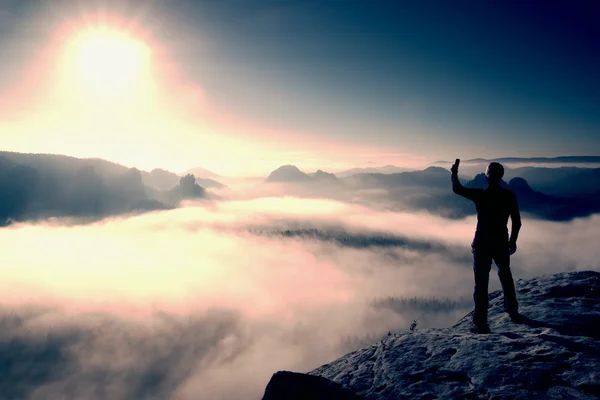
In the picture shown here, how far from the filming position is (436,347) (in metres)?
7.99

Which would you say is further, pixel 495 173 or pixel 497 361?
pixel 495 173

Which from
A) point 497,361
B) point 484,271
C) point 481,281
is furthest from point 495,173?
point 497,361

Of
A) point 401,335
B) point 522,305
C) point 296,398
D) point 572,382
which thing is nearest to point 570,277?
point 522,305

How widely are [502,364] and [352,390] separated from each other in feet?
10.8

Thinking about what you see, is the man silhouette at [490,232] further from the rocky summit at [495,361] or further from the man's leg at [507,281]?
the rocky summit at [495,361]

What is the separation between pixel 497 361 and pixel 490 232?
373 centimetres

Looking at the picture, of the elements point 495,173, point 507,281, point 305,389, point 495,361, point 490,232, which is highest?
point 495,173

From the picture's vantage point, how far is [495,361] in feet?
21.7

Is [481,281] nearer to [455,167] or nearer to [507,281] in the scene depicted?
[507,281]

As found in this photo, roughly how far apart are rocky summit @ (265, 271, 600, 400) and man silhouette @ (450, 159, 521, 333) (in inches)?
40.1

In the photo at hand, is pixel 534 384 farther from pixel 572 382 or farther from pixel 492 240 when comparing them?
pixel 492 240

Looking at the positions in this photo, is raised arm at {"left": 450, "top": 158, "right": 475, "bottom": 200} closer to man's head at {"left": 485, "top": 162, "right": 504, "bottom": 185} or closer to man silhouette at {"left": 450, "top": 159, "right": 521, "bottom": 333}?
man silhouette at {"left": 450, "top": 159, "right": 521, "bottom": 333}

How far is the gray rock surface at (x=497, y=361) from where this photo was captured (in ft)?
18.8

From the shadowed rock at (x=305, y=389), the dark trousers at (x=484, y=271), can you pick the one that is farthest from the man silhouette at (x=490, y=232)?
the shadowed rock at (x=305, y=389)
